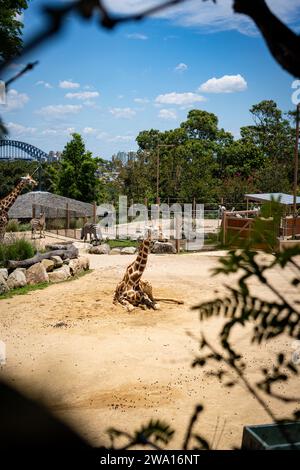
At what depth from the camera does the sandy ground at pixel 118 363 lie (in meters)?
3.73

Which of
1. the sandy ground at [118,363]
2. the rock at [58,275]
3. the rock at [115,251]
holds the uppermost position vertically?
the rock at [115,251]

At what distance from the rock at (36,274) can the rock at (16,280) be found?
19 centimetres

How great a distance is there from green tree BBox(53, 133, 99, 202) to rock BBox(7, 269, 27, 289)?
16.4 metres

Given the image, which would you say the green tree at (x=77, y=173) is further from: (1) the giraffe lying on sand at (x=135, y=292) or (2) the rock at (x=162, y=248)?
(1) the giraffe lying on sand at (x=135, y=292)

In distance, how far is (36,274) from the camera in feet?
28.9

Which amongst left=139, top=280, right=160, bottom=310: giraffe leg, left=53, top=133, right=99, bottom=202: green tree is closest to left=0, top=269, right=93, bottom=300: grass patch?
left=139, top=280, right=160, bottom=310: giraffe leg

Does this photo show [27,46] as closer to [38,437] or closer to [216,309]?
[216,309]

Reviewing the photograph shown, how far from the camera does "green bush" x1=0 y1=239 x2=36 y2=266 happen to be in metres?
9.81

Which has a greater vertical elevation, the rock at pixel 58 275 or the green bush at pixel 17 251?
the green bush at pixel 17 251

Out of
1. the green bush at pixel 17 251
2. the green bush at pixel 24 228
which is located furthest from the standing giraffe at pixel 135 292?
the green bush at pixel 24 228

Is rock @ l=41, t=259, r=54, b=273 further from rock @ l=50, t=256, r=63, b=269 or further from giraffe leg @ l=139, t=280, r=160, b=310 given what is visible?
giraffe leg @ l=139, t=280, r=160, b=310

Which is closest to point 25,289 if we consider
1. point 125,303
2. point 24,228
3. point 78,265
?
point 78,265

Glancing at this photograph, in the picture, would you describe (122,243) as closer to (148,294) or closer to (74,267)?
(74,267)

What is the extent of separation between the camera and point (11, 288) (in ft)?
27.3
